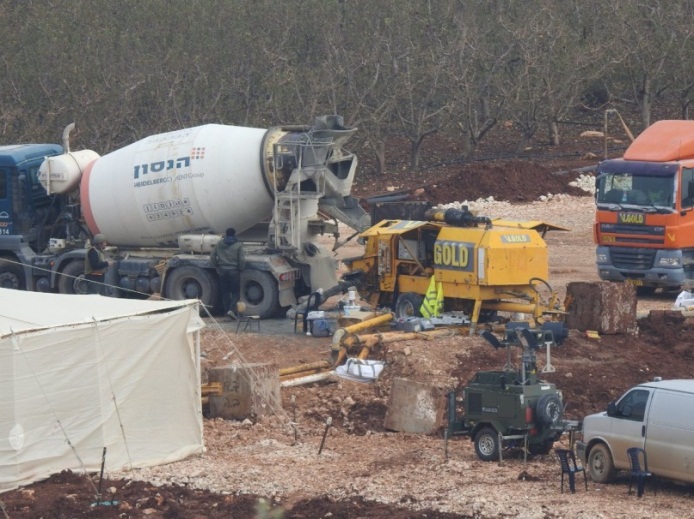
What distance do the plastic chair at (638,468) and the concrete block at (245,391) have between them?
548 cm

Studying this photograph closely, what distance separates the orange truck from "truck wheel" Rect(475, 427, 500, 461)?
421 inches

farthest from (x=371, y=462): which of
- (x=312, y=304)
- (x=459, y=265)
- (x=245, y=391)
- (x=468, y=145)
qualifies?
(x=468, y=145)

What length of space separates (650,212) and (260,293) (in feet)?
24.7

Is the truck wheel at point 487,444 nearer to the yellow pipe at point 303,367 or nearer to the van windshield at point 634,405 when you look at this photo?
the van windshield at point 634,405

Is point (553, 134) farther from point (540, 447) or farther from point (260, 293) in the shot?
point (540, 447)

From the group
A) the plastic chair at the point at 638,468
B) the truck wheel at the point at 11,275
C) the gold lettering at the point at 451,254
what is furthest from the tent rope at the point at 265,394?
the truck wheel at the point at 11,275

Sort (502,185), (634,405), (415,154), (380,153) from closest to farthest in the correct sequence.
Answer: (634,405) < (502,185) < (380,153) < (415,154)

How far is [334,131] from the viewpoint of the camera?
24.0 metres

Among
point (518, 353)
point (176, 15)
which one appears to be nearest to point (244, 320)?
point (518, 353)

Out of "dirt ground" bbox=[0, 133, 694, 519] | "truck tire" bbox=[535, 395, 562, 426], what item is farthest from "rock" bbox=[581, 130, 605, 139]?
"truck tire" bbox=[535, 395, 562, 426]

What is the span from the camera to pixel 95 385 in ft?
49.3

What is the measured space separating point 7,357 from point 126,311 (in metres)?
1.88

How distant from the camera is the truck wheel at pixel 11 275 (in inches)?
1057

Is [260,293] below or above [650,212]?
below
